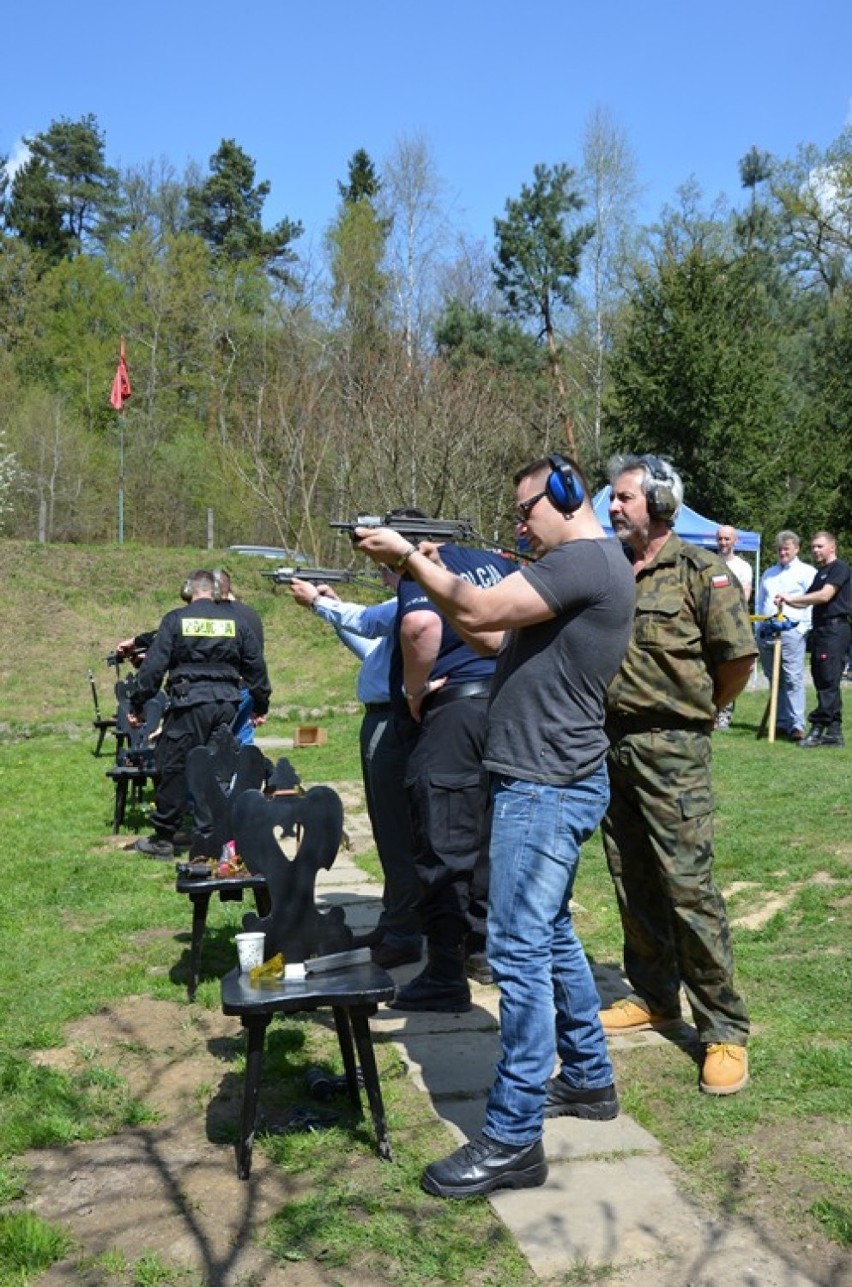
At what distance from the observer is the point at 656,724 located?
4129 mm

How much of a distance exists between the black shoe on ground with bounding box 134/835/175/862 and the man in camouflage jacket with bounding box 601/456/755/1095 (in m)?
4.55

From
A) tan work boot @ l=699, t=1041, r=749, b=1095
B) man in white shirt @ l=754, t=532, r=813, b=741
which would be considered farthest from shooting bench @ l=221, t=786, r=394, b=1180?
man in white shirt @ l=754, t=532, r=813, b=741

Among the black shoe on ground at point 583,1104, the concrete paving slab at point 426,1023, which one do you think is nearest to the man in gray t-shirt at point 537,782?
the black shoe on ground at point 583,1104

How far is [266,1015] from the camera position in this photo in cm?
343

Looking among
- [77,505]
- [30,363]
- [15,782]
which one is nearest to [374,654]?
[15,782]

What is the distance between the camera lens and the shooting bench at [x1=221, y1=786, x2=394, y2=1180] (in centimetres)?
343

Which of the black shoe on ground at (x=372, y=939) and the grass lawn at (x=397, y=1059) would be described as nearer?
the grass lawn at (x=397, y=1059)

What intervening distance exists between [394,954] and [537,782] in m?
2.42

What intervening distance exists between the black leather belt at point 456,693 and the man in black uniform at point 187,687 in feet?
11.0

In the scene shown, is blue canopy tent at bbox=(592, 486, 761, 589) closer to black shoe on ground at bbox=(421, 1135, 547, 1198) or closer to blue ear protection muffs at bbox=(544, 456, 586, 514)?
blue ear protection muffs at bbox=(544, 456, 586, 514)

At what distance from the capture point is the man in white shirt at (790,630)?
38.1 feet

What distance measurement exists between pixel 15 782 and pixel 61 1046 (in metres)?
7.15

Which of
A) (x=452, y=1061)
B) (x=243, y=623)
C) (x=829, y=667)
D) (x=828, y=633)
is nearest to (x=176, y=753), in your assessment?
(x=243, y=623)

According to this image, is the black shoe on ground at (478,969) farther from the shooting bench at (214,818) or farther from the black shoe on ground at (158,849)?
the black shoe on ground at (158,849)
